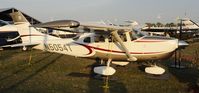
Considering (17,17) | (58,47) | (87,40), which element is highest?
(17,17)

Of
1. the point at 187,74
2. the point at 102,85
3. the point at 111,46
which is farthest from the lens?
the point at 187,74

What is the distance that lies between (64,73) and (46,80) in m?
1.84

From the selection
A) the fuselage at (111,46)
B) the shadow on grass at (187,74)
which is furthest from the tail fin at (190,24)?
the fuselage at (111,46)

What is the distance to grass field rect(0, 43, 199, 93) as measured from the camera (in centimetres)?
1051

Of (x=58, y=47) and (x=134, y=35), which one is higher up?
(x=134, y=35)

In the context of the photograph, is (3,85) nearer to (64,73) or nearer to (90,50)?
(64,73)

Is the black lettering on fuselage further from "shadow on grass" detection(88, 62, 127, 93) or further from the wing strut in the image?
the wing strut

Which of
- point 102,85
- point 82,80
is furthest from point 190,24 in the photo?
point 102,85

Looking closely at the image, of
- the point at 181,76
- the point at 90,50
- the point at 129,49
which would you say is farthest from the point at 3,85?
the point at 181,76

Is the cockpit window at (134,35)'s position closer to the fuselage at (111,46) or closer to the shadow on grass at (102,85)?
the fuselage at (111,46)

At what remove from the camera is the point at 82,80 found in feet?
40.1

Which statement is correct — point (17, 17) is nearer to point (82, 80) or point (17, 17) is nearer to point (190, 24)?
point (82, 80)

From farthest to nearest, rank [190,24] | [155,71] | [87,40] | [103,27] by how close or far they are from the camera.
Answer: [190,24], [87,40], [155,71], [103,27]

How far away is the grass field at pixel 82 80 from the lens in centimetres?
1051
